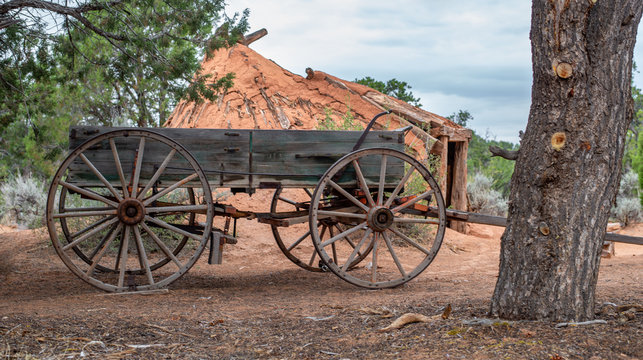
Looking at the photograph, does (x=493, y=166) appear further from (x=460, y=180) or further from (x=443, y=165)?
(x=443, y=165)

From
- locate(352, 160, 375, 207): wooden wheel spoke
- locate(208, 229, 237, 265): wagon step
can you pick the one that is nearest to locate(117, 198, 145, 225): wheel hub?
locate(208, 229, 237, 265): wagon step

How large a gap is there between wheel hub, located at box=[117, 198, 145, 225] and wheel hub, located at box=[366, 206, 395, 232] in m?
2.02

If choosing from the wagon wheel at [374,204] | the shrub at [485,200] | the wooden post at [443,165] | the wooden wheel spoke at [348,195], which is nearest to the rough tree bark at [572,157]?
the wagon wheel at [374,204]

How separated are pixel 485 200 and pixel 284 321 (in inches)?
378

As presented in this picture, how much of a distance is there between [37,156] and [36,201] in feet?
9.73

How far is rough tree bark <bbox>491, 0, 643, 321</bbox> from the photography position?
3.57 metres

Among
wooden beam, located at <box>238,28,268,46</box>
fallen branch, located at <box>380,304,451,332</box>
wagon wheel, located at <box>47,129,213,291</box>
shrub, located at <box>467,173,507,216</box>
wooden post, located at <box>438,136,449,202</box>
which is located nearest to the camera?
fallen branch, located at <box>380,304,451,332</box>

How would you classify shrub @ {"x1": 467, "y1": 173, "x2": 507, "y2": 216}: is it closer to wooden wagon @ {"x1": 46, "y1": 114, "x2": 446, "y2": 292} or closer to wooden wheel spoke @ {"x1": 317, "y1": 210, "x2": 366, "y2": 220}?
wooden wagon @ {"x1": 46, "y1": 114, "x2": 446, "y2": 292}

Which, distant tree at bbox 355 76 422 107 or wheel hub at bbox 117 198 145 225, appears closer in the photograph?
wheel hub at bbox 117 198 145 225

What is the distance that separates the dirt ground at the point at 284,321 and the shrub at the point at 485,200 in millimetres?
6011

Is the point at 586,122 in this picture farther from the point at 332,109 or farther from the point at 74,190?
the point at 332,109

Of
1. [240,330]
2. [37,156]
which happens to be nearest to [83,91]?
[37,156]

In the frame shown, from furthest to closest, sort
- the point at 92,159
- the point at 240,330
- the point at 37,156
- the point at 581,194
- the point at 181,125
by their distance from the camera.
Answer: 1. the point at 37,156
2. the point at 181,125
3. the point at 92,159
4. the point at 240,330
5. the point at 581,194

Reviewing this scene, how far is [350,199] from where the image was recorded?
5500mm
